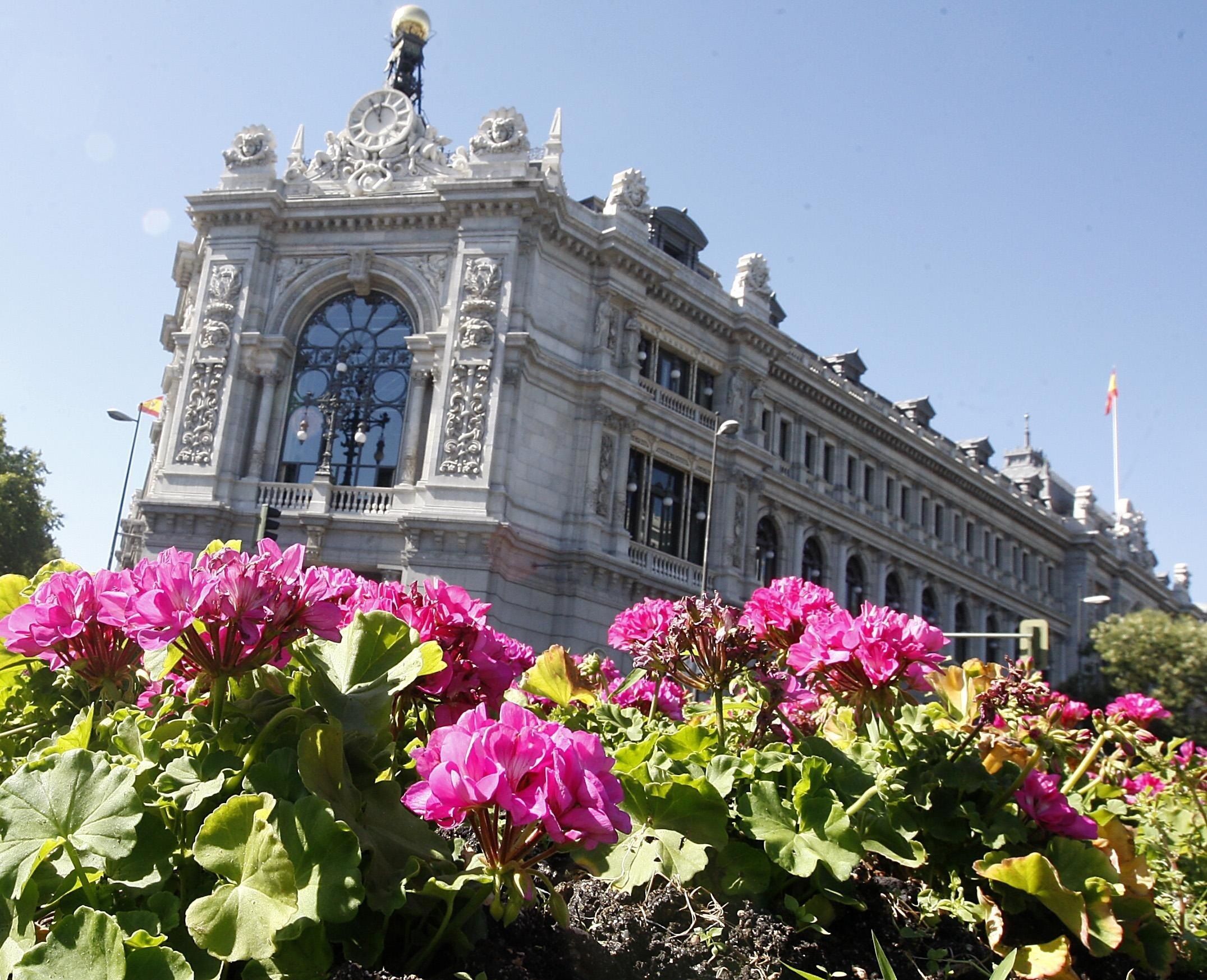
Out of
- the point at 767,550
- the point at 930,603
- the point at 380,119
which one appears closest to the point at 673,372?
the point at 767,550

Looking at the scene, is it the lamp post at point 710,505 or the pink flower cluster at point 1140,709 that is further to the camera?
the lamp post at point 710,505

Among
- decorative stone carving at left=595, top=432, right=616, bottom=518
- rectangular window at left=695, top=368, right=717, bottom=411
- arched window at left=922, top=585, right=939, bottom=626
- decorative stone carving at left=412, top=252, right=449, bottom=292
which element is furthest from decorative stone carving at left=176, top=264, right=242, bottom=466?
arched window at left=922, top=585, right=939, bottom=626

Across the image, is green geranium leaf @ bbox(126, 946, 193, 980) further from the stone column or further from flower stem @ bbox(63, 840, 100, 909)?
the stone column

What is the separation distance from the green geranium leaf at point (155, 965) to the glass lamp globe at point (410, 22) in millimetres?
36562

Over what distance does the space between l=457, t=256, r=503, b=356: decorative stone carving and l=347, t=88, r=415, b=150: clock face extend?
16.4 ft

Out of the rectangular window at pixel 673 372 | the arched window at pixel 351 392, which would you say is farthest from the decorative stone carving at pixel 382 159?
the rectangular window at pixel 673 372

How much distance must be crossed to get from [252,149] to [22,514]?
20327 mm

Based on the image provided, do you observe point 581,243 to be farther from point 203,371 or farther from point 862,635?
point 862,635

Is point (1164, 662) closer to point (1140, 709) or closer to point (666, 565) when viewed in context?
point (666, 565)

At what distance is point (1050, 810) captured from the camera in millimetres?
2990

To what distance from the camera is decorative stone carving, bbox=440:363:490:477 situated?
79.2ft

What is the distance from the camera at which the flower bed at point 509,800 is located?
5.97 ft

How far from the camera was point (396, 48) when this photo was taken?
112 feet

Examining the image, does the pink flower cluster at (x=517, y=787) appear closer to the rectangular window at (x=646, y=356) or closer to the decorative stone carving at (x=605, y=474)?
the decorative stone carving at (x=605, y=474)
